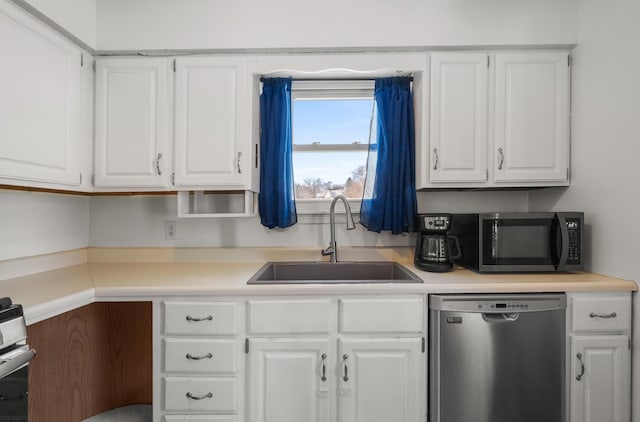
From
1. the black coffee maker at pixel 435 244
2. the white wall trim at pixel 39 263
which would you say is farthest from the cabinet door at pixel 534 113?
the white wall trim at pixel 39 263

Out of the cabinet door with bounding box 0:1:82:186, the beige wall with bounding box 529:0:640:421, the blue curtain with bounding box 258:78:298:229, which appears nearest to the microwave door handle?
the beige wall with bounding box 529:0:640:421

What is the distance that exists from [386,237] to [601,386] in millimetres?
1230

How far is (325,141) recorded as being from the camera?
2.16 m

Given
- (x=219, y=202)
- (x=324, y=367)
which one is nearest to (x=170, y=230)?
(x=219, y=202)

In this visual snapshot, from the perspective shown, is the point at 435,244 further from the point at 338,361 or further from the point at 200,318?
the point at 200,318

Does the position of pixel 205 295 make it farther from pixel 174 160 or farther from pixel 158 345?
pixel 174 160

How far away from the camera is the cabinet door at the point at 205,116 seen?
68.6 inches

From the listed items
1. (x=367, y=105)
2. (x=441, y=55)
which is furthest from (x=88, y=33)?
(x=441, y=55)

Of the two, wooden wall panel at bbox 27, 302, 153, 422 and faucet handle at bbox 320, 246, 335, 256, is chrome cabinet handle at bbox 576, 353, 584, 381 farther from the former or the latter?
wooden wall panel at bbox 27, 302, 153, 422

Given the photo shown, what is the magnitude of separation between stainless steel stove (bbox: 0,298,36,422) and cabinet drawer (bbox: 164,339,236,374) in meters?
0.47

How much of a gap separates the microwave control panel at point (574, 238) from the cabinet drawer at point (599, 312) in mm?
212

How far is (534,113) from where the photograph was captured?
1.74 metres

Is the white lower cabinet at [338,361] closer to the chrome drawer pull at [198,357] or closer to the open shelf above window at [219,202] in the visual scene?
the chrome drawer pull at [198,357]

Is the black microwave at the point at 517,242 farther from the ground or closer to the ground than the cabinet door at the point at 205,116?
closer to the ground
